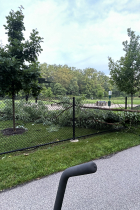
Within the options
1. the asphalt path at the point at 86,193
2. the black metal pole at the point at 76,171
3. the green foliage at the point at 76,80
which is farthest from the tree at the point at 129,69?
the green foliage at the point at 76,80

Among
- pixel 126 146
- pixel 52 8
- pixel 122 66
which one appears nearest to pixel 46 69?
pixel 52 8

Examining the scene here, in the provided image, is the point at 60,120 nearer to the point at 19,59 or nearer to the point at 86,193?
the point at 19,59

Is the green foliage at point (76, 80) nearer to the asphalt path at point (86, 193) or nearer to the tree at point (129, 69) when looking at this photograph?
the tree at point (129, 69)

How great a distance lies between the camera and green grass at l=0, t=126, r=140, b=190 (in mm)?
2393

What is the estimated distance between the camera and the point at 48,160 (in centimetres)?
299

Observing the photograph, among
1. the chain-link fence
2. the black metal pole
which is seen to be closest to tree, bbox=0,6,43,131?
the chain-link fence

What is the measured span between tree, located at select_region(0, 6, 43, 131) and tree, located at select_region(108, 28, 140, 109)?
412 cm

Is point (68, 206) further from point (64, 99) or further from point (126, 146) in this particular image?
point (64, 99)

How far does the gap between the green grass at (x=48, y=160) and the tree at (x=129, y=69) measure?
3609 millimetres

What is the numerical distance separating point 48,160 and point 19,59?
3006 mm

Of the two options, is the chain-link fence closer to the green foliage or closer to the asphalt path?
the asphalt path

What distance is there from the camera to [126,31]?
764 centimetres

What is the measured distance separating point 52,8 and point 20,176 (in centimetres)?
1041

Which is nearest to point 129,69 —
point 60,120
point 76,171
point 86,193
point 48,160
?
point 60,120
